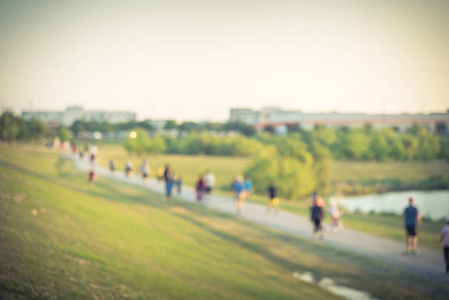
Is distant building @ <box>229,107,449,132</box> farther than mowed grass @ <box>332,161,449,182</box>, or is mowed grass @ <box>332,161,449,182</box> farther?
distant building @ <box>229,107,449,132</box>

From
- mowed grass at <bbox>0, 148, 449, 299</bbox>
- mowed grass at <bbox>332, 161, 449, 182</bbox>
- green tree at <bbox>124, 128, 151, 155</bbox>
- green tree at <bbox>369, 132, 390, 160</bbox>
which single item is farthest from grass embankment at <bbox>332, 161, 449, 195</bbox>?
green tree at <bbox>124, 128, 151, 155</bbox>

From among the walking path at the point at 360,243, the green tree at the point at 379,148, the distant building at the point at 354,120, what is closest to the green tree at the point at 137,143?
the green tree at the point at 379,148

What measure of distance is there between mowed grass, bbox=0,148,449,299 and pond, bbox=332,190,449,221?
20.4 m

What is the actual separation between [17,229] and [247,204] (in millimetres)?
15774

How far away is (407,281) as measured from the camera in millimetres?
10820

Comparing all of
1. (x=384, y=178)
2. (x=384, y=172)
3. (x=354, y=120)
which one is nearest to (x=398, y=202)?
(x=384, y=178)

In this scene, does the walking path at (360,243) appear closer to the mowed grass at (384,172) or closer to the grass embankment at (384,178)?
the grass embankment at (384,178)

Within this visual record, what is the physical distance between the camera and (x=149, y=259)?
1062 centimetres

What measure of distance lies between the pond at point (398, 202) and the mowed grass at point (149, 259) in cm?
2039

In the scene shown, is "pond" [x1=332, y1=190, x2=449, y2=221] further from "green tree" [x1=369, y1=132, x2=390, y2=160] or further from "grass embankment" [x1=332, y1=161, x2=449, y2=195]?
"green tree" [x1=369, y1=132, x2=390, y2=160]

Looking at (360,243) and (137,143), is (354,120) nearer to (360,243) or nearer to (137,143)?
(137,143)

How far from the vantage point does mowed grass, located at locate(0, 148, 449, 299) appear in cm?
761

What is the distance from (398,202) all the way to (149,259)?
117 feet

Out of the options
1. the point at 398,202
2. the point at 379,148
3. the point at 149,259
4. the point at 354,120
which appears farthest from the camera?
the point at 354,120
